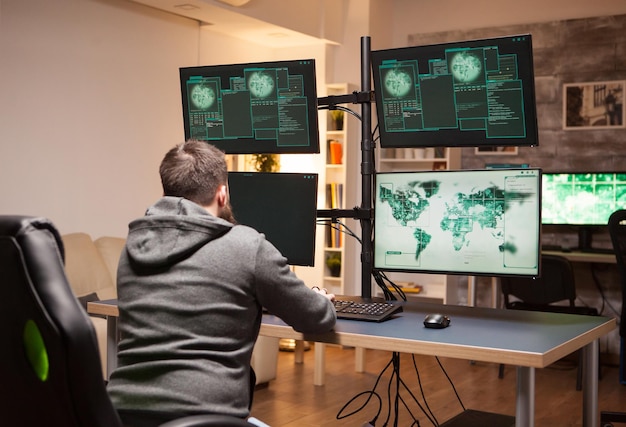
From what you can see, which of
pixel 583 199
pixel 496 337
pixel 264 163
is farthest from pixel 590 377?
pixel 264 163

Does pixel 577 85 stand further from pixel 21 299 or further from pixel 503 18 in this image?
pixel 21 299

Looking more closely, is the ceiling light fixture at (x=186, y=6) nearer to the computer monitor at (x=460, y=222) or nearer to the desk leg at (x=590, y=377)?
the computer monitor at (x=460, y=222)

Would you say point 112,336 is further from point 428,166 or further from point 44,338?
point 428,166

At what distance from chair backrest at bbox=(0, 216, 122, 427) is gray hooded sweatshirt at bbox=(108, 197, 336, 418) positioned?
43cm

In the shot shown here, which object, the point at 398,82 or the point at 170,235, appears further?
the point at 398,82

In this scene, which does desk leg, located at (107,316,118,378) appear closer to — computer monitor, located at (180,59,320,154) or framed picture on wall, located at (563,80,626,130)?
computer monitor, located at (180,59,320,154)

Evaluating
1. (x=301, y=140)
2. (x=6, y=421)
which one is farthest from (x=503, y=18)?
(x=6, y=421)

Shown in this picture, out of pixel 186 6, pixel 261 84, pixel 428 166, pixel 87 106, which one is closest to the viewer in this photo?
pixel 261 84

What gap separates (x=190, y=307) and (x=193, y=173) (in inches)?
15.4

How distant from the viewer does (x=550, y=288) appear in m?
5.32

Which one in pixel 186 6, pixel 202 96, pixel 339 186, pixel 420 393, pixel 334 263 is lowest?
pixel 420 393

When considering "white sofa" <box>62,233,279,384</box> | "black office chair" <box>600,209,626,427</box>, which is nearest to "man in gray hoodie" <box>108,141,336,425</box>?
"black office chair" <box>600,209,626,427</box>

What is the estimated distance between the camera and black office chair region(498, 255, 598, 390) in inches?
207

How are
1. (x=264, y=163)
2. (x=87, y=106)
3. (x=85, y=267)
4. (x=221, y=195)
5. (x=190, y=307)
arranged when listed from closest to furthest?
(x=190, y=307), (x=221, y=195), (x=85, y=267), (x=87, y=106), (x=264, y=163)
